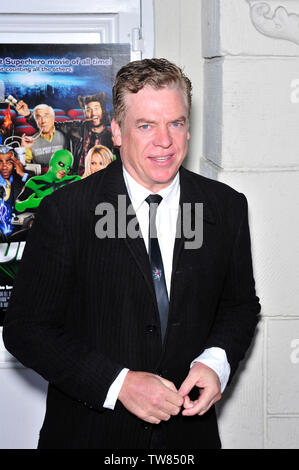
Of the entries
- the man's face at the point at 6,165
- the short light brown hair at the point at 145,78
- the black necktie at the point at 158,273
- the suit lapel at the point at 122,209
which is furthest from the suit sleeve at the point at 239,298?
the man's face at the point at 6,165

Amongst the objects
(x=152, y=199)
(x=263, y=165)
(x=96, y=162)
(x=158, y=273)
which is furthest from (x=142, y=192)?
(x=96, y=162)

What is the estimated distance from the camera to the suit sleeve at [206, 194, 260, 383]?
1.98m

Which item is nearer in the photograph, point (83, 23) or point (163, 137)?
point (163, 137)

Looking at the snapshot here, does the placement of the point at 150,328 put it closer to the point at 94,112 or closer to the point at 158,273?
the point at 158,273

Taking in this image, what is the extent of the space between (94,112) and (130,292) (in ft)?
4.58

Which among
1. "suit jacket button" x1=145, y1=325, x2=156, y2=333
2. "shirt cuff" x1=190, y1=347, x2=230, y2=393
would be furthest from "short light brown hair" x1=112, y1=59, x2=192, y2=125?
"shirt cuff" x1=190, y1=347, x2=230, y2=393

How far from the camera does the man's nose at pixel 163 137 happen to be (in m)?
1.84

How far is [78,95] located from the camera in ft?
9.93

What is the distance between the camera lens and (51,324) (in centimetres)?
184

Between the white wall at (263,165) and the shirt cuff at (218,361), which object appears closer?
the shirt cuff at (218,361)

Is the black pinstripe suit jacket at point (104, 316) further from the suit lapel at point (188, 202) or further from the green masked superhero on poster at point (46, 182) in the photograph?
the green masked superhero on poster at point (46, 182)

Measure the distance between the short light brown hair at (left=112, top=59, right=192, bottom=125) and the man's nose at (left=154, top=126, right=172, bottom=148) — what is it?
12cm

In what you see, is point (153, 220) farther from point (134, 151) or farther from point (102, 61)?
point (102, 61)

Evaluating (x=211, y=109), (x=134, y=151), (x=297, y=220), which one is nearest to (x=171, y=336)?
(x=134, y=151)
